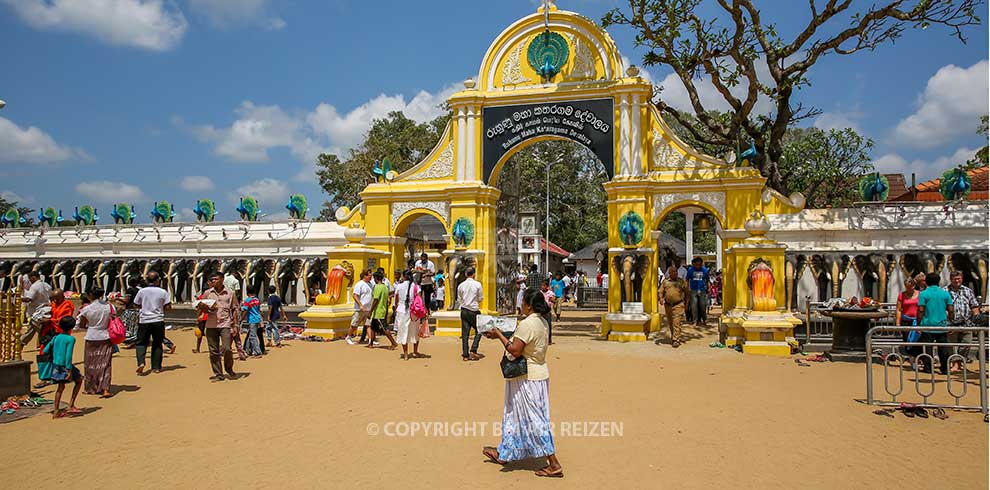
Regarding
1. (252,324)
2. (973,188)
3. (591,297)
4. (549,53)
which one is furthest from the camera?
(591,297)

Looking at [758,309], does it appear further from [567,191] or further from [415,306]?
[567,191]

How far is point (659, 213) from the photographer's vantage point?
13945mm

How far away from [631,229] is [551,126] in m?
3.09

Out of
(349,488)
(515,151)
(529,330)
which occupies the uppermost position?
(515,151)

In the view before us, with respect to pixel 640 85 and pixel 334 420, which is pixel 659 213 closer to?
pixel 640 85

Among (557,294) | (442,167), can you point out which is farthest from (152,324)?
(557,294)

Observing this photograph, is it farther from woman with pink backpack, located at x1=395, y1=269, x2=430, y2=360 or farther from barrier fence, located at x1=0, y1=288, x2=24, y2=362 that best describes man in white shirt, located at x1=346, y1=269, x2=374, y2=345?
barrier fence, located at x1=0, y1=288, x2=24, y2=362

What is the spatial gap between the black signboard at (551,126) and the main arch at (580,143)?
0.02 m

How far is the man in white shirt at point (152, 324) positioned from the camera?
9.65m

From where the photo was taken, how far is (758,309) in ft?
38.9

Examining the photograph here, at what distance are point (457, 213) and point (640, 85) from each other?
16.6ft

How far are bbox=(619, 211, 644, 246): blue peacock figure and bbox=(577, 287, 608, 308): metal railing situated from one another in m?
11.0

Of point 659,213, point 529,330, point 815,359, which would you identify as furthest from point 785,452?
point 659,213

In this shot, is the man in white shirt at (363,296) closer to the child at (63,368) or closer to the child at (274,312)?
the child at (274,312)
